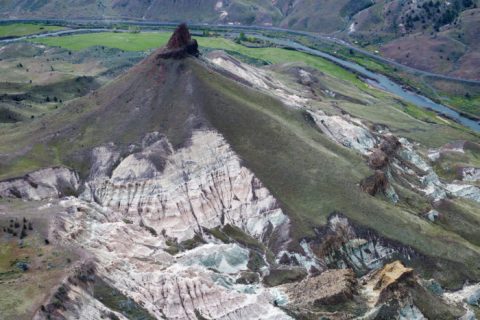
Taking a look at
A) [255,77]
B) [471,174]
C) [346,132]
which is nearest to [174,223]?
[346,132]

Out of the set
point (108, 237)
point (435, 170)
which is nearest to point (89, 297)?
point (108, 237)

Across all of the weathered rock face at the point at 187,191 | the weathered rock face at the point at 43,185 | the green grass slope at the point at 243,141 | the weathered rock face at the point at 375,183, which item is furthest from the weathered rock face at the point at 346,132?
the weathered rock face at the point at 43,185

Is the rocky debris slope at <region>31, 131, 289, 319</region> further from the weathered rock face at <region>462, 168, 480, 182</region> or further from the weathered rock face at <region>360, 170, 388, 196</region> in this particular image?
the weathered rock face at <region>462, 168, 480, 182</region>

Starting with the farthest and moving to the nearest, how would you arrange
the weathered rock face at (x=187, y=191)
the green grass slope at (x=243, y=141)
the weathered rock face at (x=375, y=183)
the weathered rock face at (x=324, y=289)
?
1. the weathered rock face at (x=375, y=183)
2. the green grass slope at (x=243, y=141)
3. the weathered rock face at (x=187, y=191)
4. the weathered rock face at (x=324, y=289)

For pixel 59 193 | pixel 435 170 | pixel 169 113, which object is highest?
pixel 169 113

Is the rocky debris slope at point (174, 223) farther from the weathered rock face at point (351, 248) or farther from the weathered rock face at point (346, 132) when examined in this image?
the weathered rock face at point (346, 132)

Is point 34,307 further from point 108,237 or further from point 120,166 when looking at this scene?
point 120,166
